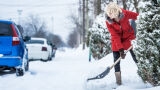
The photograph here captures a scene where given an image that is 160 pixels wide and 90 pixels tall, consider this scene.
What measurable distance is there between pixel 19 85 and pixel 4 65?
2.91 ft

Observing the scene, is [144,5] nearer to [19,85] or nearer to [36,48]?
[19,85]

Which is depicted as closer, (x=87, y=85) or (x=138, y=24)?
(x=138, y=24)

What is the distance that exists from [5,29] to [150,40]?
12.0 feet

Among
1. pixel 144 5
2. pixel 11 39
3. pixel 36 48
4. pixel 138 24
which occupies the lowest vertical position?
pixel 36 48

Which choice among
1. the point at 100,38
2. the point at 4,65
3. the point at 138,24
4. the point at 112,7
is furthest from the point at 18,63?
the point at 100,38

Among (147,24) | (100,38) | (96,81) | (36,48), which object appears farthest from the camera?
(36,48)

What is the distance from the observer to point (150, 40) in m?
3.63

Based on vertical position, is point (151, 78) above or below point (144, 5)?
below

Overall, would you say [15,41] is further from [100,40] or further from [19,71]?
[100,40]

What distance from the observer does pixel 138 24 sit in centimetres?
390

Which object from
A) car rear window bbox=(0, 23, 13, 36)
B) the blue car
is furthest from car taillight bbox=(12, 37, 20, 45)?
car rear window bbox=(0, 23, 13, 36)

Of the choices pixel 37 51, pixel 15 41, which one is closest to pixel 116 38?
pixel 15 41

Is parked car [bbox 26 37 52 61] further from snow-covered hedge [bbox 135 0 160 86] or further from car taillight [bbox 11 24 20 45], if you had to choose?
snow-covered hedge [bbox 135 0 160 86]

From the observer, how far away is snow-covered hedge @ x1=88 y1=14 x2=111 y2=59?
32.7ft
